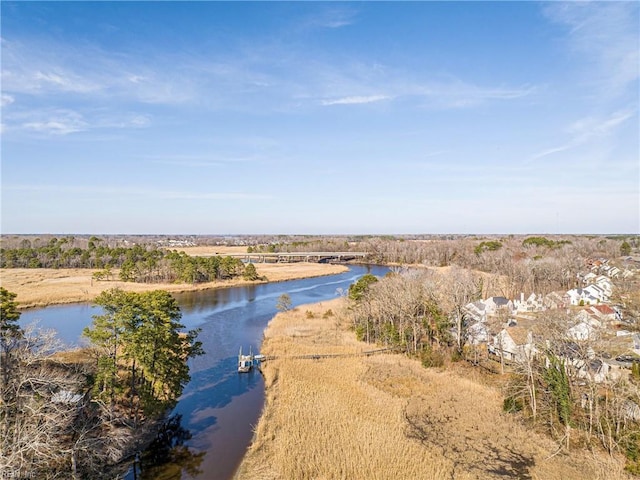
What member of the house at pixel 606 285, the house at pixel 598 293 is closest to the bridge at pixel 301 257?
the house at pixel 606 285

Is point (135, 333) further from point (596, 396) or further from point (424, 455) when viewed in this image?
point (596, 396)

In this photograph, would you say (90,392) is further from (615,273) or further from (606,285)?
(615,273)

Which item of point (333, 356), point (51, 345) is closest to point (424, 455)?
point (333, 356)

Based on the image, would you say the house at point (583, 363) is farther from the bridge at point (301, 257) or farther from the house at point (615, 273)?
the bridge at point (301, 257)

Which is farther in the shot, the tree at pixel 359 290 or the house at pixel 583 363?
the tree at pixel 359 290

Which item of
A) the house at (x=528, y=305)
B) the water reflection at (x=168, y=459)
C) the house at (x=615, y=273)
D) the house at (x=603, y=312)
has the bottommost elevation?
the water reflection at (x=168, y=459)

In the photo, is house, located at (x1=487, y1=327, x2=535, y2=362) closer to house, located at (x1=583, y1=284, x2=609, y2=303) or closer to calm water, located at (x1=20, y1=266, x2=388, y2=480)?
calm water, located at (x1=20, y1=266, x2=388, y2=480)
